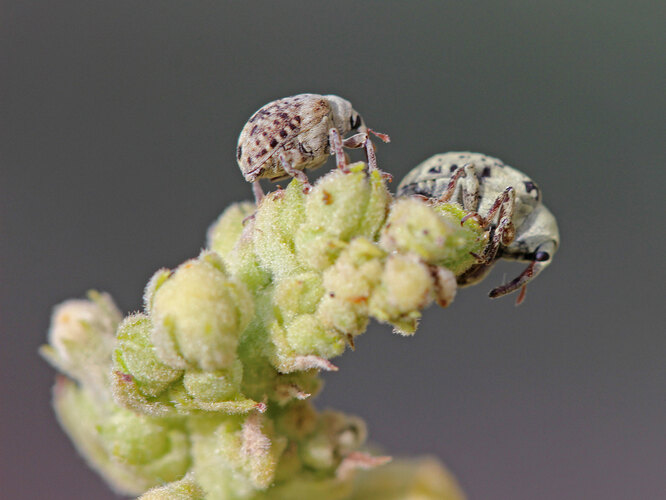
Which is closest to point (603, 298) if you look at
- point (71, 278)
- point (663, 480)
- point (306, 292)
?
point (663, 480)

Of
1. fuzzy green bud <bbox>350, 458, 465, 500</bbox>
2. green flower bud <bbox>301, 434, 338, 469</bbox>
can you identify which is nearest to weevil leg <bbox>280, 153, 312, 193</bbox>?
green flower bud <bbox>301, 434, 338, 469</bbox>

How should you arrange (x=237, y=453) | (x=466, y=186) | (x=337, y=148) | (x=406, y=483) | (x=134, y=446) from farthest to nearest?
(x=406, y=483)
(x=466, y=186)
(x=134, y=446)
(x=337, y=148)
(x=237, y=453)

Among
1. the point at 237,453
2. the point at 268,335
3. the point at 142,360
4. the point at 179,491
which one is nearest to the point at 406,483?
the point at 237,453

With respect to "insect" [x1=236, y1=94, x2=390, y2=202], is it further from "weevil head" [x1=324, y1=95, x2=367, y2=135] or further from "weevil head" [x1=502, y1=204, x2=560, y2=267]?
"weevil head" [x1=502, y1=204, x2=560, y2=267]

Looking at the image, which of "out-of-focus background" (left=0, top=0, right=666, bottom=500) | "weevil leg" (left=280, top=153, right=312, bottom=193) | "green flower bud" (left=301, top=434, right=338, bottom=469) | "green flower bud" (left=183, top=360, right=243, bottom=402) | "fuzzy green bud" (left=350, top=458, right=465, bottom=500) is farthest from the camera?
"out-of-focus background" (left=0, top=0, right=666, bottom=500)

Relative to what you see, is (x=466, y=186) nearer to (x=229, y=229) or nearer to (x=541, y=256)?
(x=541, y=256)

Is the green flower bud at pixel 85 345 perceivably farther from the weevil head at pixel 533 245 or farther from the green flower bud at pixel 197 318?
the weevil head at pixel 533 245
